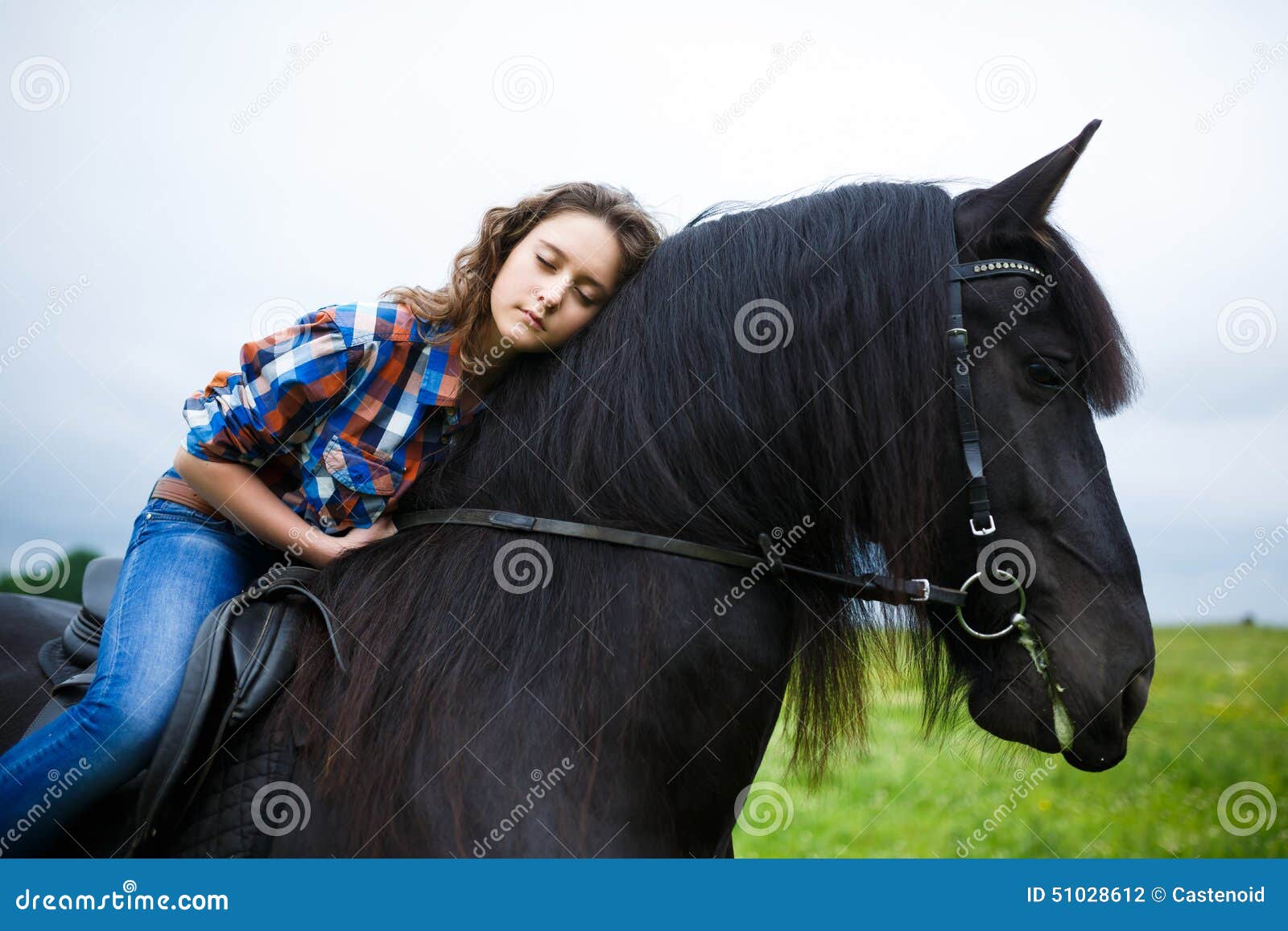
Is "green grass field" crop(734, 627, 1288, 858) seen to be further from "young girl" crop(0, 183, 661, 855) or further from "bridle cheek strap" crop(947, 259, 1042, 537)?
"young girl" crop(0, 183, 661, 855)

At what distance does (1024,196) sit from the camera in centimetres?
214

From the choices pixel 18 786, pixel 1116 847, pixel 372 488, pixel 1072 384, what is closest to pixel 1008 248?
pixel 1072 384

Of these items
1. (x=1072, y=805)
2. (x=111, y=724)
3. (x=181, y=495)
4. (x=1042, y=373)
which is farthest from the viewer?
(x=1072, y=805)

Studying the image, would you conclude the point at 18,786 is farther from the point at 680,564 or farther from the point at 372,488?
the point at 680,564

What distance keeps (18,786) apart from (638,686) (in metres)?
1.45

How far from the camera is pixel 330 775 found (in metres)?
1.95

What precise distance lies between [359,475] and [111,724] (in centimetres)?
78

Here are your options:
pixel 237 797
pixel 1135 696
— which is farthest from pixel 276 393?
pixel 1135 696

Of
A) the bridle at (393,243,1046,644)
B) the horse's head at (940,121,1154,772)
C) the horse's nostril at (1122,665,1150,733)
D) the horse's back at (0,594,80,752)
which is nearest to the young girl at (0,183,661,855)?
the bridle at (393,243,1046,644)

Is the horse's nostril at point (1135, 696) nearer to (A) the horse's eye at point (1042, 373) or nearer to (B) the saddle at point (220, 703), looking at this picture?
(A) the horse's eye at point (1042, 373)

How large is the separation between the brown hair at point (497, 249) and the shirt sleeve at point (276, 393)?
0.91ft

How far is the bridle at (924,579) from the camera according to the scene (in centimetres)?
201

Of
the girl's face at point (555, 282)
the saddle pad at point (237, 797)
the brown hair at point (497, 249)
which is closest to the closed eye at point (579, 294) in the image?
the girl's face at point (555, 282)

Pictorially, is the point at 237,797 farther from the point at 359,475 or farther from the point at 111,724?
the point at 359,475
